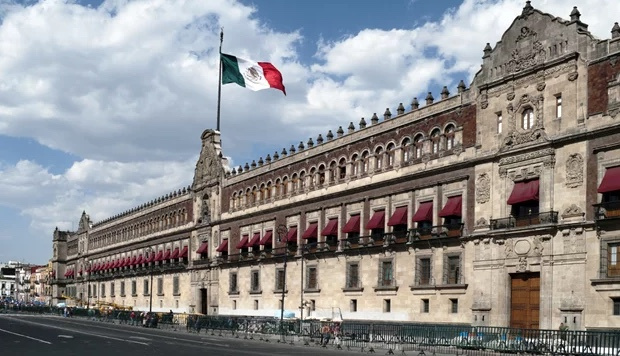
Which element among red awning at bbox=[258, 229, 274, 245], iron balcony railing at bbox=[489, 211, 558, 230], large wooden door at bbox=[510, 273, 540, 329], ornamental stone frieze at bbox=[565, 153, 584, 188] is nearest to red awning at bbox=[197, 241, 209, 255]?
red awning at bbox=[258, 229, 274, 245]

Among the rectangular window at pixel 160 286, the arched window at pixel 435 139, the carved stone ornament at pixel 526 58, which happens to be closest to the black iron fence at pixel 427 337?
the arched window at pixel 435 139

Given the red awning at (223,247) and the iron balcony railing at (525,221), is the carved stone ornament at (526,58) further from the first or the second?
the red awning at (223,247)

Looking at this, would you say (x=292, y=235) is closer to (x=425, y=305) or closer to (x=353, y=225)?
(x=353, y=225)

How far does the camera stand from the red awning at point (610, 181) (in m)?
35.6

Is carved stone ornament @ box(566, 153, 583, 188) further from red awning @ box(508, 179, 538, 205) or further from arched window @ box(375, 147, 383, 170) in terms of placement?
arched window @ box(375, 147, 383, 170)

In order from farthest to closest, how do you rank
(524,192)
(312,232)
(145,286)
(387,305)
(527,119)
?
(145,286), (312,232), (387,305), (527,119), (524,192)

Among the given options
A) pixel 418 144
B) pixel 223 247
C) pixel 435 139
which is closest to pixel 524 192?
pixel 435 139

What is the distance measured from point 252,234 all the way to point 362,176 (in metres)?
18.4

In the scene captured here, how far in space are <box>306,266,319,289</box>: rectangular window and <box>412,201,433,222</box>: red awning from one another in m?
13.3

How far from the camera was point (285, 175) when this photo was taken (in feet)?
210

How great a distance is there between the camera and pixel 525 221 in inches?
1601

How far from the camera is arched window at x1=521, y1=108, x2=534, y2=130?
135 feet

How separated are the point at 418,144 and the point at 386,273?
8486 mm

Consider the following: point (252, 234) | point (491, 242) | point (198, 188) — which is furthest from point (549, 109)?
point (198, 188)
